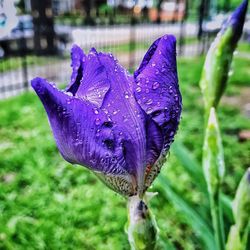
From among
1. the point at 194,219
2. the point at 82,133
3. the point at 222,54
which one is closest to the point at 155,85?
the point at 82,133

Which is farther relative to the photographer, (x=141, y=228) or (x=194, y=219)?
(x=194, y=219)

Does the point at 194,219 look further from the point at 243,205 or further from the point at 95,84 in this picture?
the point at 95,84

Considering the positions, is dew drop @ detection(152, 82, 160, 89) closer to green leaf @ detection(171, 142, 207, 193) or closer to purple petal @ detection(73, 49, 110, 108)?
purple petal @ detection(73, 49, 110, 108)

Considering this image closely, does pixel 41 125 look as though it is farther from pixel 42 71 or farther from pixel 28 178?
pixel 42 71

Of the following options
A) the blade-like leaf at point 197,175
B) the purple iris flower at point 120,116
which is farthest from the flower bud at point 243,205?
the blade-like leaf at point 197,175

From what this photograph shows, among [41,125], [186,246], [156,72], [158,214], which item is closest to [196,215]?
[186,246]

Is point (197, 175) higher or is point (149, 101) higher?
point (149, 101)

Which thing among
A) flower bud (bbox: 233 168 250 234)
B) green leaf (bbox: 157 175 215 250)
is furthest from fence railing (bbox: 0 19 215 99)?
flower bud (bbox: 233 168 250 234)
